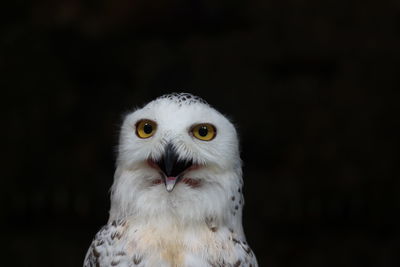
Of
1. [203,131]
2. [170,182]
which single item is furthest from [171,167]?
[203,131]

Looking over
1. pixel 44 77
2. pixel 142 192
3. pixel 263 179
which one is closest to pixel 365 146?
pixel 263 179

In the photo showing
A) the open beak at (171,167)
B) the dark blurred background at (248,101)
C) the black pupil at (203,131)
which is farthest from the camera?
the dark blurred background at (248,101)

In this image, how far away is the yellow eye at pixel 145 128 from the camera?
2129mm

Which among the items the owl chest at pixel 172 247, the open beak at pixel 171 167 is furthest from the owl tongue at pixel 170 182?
the owl chest at pixel 172 247

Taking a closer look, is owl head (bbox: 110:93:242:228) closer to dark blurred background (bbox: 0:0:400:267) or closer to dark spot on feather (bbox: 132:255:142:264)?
dark spot on feather (bbox: 132:255:142:264)

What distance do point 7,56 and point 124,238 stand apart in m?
2.19

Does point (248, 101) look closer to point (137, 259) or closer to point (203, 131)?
point (203, 131)

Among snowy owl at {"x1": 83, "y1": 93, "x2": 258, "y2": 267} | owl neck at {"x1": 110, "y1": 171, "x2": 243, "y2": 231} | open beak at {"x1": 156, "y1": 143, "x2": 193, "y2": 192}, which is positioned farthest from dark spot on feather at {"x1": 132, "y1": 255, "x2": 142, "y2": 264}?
open beak at {"x1": 156, "y1": 143, "x2": 193, "y2": 192}

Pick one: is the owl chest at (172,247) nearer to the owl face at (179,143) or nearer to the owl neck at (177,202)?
the owl neck at (177,202)

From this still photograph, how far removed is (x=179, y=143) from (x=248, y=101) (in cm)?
194

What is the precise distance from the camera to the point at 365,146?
3965 mm

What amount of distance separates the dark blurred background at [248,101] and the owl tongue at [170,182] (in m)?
1.88

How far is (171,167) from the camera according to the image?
6.66 feet

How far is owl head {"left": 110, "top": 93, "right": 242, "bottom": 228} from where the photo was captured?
2092 mm
